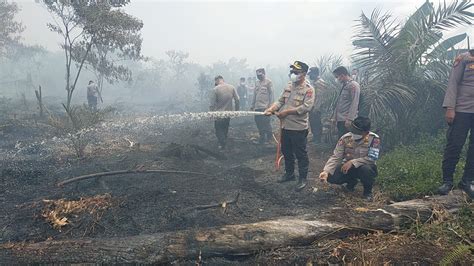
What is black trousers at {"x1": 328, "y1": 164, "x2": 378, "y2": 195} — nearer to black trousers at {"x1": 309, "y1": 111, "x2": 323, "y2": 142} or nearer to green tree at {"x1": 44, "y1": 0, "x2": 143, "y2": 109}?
black trousers at {"x1": 309, "y1": 111, "x2": 323, "y2": 142}

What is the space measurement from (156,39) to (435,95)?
112m

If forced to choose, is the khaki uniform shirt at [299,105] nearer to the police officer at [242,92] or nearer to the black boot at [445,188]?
the black boot at [445,188]

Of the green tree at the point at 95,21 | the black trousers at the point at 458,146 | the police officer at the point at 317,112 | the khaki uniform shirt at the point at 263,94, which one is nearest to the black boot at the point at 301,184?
the black trousers at the point at 458,146

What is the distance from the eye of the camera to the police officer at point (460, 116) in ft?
13.7

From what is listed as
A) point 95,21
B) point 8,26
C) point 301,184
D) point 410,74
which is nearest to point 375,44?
point 410,74

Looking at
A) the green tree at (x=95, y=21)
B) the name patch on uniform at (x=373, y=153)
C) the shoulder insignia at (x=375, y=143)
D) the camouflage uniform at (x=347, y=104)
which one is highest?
the green tree at (x=95, y=21)

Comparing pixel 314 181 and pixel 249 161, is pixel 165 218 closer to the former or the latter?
pixel 314 181

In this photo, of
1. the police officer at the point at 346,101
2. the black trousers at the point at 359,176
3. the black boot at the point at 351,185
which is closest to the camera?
the black trousers at the point at 359,176

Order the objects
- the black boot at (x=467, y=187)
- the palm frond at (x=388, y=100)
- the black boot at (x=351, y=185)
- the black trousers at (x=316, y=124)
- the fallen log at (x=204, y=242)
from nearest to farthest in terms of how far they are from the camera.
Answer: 1. the fallen log at (x=204, y=242)
2. the black boot at (x=467, y=187)
3. the black boot at (x=351, y=185)
4. the palm frond at (x=388, y=100)
5. the black trousers at (x=316, y=124)

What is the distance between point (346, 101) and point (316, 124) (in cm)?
242

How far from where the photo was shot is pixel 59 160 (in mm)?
7074

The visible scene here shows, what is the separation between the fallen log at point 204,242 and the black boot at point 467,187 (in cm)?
76

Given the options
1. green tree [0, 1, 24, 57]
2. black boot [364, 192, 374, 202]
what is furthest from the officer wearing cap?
green tree [0, 1, 24, 57]

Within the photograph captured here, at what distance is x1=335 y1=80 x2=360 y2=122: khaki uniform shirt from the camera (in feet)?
20.7
